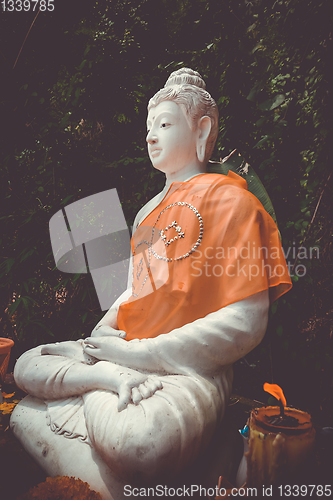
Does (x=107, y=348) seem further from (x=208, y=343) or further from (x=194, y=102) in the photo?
(x=194, y=102)

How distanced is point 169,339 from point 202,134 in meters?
0.97

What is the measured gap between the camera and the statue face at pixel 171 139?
1.78m

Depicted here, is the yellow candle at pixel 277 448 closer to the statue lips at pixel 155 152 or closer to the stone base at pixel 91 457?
the stone base at pixel 91 457

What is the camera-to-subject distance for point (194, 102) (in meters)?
1.78

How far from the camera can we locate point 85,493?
124 centimetres

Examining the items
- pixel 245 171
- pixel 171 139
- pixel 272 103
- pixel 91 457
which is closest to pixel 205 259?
pixel 171 139

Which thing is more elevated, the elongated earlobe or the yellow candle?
the elongated earlobe

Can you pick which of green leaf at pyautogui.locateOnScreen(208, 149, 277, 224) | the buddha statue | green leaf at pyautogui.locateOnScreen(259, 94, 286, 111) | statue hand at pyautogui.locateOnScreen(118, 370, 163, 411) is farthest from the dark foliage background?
statue hand at pyautogui.locateOnScreen(118, 370, 163, 411)

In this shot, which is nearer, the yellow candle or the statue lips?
the yellow candle

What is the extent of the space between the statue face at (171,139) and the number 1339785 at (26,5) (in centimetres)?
167

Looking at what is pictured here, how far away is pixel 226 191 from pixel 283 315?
1254mm

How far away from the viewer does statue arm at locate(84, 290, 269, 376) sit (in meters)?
1.41

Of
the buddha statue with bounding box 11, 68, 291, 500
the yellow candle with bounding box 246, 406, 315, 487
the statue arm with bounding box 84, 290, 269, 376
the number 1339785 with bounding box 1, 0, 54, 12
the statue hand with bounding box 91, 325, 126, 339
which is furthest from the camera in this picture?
the number 1339785 with bounding box 1, 0, 54, 12

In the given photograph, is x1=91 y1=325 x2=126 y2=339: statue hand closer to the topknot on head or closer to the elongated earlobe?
the elongated earlobe
